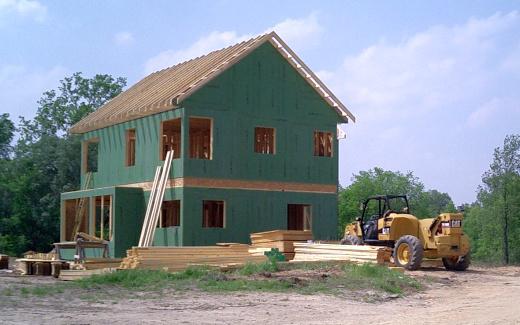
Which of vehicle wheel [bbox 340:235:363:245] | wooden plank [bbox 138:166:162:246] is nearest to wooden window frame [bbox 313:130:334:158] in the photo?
vehicle wheel [bbox 340:235:363:245]

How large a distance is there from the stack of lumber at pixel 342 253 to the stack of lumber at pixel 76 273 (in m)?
6.76

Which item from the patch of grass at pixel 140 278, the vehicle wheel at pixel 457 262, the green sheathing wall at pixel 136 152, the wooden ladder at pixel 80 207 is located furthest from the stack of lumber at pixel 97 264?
the vehicle wheel at pixel 457 262

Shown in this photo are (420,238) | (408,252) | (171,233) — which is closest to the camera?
(408,252)

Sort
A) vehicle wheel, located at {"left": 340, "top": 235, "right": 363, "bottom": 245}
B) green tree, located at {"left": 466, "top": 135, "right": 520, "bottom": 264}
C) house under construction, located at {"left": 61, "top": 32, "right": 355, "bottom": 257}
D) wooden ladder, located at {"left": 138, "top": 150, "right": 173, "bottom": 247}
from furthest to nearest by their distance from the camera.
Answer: green tree, located at {"left": 466, "top": 135, "right": 520, "bottom": 264} → house under construction, located at {"left": 61, "top": 32, "right": 355, "bottom": 257} → wooden ladder, located at {"left": 138, "top": 150, "right": 173, "bottom": 247} → vehicle wheel, located at {"left": 340, "top": 235, "right": 363, "bottom": 245}

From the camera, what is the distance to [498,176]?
47219mm

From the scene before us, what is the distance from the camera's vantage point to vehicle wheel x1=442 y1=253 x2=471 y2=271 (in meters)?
25.4

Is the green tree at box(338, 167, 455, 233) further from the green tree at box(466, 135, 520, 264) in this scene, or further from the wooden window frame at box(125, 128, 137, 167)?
the wooden window frame at box(125, 128, 137, 167)

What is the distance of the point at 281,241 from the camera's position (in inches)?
1047

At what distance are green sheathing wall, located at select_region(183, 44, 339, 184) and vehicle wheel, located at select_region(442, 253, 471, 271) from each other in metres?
7.68

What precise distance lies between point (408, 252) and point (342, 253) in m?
2.06

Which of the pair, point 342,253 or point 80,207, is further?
point 80,207

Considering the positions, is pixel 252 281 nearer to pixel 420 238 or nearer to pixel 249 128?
pixel 420 238

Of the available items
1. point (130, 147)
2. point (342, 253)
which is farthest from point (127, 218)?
point (342, 253)

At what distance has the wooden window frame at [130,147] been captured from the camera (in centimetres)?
3262
